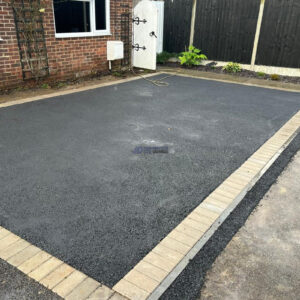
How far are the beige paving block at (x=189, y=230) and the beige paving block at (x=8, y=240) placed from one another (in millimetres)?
1403

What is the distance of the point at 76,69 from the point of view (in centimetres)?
894

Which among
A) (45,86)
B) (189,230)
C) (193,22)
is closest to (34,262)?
(189,230)

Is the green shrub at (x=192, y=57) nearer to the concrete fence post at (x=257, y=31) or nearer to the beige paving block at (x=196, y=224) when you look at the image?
the concrete fence post at (x=257, y=31)

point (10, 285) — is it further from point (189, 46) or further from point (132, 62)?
point (189, 46)

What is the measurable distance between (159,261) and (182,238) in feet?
1.16

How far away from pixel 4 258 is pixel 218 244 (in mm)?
1733

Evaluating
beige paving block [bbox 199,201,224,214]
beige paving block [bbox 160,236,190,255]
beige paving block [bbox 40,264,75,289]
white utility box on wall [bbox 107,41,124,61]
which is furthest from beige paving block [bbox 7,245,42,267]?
white utility box on wall [bbox 107,41,124,61]

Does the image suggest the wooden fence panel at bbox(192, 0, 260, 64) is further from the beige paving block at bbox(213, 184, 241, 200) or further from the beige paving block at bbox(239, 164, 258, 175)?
the beige paving block at bbox(213, 184, 241, 200)

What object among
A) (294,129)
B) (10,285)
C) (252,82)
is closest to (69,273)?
(10,285)

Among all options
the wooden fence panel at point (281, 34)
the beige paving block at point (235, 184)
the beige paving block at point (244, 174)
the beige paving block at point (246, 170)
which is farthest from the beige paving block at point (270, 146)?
the wooden fence panel at point (281, 34)

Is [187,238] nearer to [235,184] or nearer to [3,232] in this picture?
[235,184]

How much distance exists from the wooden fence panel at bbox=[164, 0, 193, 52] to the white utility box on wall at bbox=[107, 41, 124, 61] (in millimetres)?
3638

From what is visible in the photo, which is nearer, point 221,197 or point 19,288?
point 19,288

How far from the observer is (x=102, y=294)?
6.96 ft
